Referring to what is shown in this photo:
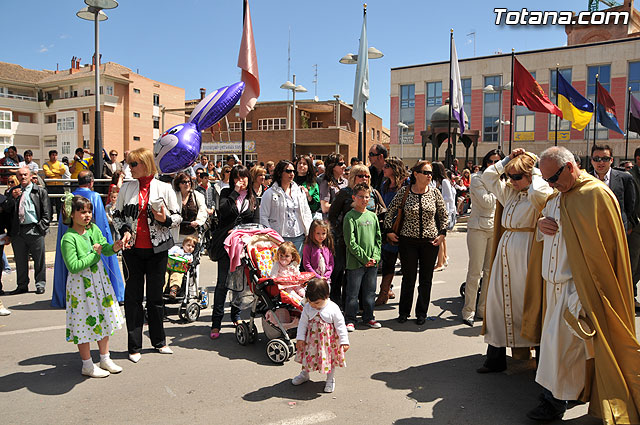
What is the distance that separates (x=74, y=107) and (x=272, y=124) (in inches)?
932

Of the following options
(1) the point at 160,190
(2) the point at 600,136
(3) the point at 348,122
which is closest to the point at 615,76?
(2) the point at 600,136

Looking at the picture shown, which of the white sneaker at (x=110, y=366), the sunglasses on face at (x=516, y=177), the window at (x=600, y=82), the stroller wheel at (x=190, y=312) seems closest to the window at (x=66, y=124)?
the window at (x=600, y=82)

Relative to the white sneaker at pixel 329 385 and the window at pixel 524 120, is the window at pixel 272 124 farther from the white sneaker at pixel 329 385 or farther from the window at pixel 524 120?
the white sneaker at pixel 329 385

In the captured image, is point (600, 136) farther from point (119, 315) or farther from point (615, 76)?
point (119, 315)

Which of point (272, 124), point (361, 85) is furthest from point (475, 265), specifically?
point (272, 124)

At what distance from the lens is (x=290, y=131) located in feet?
186

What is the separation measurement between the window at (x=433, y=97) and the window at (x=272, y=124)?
1558cm

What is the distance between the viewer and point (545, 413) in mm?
4066

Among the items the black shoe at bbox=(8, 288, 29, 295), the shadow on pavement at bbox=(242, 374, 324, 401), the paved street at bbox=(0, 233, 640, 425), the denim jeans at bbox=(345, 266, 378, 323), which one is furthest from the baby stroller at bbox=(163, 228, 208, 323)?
the black shoe at bbox=(8, 288, 29, 295)

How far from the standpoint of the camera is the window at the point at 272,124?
60375mm

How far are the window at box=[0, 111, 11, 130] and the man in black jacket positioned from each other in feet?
211

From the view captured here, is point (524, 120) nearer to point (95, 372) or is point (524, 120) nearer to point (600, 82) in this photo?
point (600, 82)

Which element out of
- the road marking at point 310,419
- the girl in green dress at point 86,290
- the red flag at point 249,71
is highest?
the red flag at point 249,71

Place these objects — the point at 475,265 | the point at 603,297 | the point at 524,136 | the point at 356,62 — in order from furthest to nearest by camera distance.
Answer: the point at 524,136, the point at 356,62, the point at 475,265, the point at 603,297
